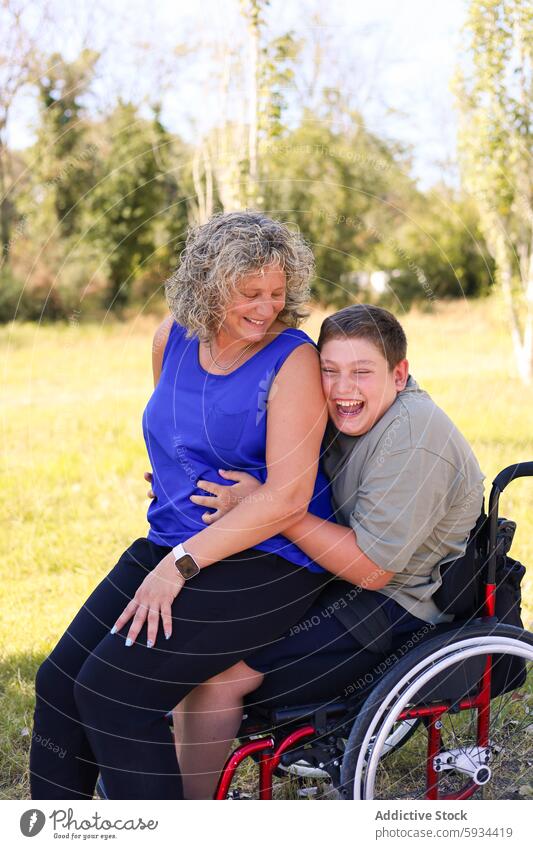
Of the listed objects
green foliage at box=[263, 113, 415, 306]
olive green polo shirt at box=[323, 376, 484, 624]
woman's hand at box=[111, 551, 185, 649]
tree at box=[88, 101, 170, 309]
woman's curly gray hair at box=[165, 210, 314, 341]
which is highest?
tree at box=[88, 101, 170, 309]

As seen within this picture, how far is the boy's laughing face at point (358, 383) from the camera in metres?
2.08

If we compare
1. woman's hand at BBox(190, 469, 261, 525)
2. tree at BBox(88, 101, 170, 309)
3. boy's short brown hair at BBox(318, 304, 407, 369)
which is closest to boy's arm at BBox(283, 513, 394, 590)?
woman's hand at BBox(190, 469, 261, 525)

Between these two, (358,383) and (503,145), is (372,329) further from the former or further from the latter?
(503,145)

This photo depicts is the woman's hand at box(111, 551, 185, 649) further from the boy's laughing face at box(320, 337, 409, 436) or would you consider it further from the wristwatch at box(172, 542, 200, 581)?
the boy's laughing face at box(320, 337, 409, 436)

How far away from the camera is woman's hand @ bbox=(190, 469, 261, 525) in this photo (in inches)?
80.7

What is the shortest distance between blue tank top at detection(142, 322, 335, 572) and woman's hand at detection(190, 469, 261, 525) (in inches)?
1.5

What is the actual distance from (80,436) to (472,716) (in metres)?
4.21

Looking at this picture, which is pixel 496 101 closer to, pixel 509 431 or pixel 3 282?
pixel 509 431

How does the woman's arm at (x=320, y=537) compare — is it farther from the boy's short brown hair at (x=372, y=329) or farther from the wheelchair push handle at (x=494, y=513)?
the boy's short brown hair at (x=372, y=329)

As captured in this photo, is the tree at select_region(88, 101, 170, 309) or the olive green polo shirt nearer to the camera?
the olive green polo shirt

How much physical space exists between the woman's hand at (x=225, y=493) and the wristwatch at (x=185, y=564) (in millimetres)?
95

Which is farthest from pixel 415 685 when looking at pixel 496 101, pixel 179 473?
pixel 496 101

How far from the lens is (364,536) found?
1.98 m

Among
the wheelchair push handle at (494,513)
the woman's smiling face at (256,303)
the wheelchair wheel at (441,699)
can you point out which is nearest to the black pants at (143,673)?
the wheelchair wheel at (441,699)
